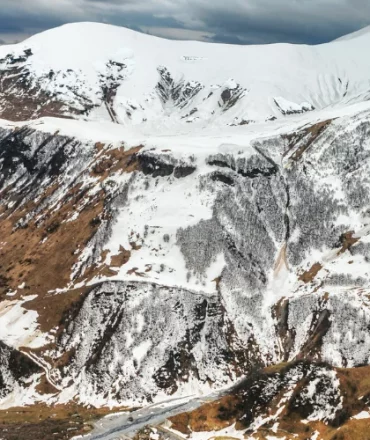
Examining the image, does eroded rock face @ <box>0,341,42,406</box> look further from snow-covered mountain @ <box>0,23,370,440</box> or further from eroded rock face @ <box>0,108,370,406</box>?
eroded rock face @ <box>0,108,370,406</box>

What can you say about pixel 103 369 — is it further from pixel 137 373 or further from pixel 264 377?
pixel 264 377

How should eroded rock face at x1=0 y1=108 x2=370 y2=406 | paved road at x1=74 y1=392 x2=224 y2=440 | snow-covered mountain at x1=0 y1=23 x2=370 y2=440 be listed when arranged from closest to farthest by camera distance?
1. paved road at x1=74 y1=392 x2=224 y2=440
2. snow-covered mountain at x1=0 y1=23 x2=370 y2=440
3. eroded rock face at x1=0 y1=108 x2=370 y2=406

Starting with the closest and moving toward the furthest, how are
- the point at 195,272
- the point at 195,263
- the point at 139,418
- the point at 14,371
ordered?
the point at 139,418
the point at 14,371
the point at 195,272
the point at 195,263

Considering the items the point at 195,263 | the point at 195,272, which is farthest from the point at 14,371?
the point at 195,263

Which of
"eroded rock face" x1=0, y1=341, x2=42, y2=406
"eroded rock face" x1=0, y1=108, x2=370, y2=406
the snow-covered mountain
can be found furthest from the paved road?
"eroded rock face" x1=0, y1=341, x2=42, y2=406

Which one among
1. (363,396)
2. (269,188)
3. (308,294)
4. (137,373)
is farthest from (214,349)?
(269,188)

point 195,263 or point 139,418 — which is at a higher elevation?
point 195,263

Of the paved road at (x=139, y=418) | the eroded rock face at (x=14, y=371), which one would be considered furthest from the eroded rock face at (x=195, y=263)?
the paved road at (x=139, y=418)

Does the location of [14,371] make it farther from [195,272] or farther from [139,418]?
[195,272]

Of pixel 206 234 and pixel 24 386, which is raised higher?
pixel 206 234

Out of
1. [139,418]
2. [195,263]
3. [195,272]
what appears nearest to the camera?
[139,418]

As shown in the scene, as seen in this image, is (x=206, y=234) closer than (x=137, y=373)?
No
